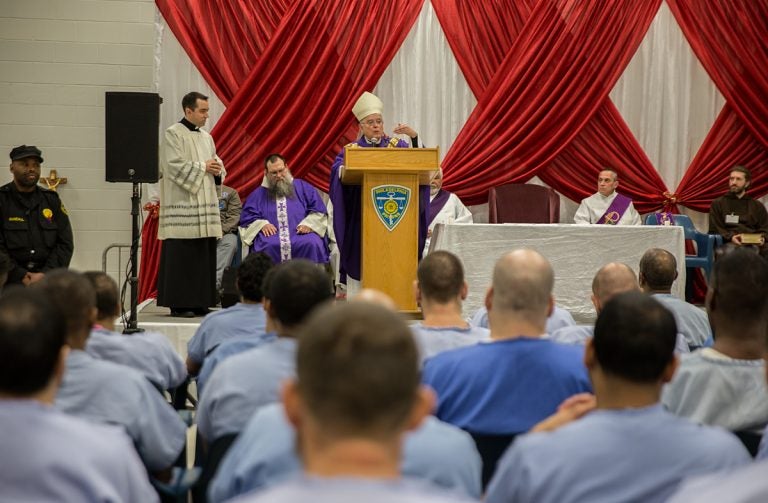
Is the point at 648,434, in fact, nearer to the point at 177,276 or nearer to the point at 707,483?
the point at 707,483

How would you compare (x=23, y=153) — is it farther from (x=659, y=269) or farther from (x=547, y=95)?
(x=659, y=269)

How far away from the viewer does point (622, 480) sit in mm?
1732

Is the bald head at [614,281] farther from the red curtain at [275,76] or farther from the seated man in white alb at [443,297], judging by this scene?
the red curtain at [275,76]

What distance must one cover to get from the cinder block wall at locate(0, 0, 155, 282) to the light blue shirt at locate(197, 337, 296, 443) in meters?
6.90

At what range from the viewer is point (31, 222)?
718 cm

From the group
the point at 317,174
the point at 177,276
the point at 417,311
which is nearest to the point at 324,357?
the point at 417,311

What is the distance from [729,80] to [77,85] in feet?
20.1

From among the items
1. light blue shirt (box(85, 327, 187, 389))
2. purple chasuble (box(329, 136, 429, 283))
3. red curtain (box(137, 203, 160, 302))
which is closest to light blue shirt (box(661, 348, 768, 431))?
light blue shirt (box(85, 327, 187, 389))

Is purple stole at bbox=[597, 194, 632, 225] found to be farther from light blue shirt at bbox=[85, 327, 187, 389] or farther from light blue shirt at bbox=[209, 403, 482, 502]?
Answer: light blue shirt at bbox=[209, 403, 482, 502]

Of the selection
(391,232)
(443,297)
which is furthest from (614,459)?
(391,232)

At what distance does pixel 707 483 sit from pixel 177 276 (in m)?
6.09

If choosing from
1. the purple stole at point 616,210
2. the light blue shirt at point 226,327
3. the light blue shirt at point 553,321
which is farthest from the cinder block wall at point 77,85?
the light blue shirt at point 553,321

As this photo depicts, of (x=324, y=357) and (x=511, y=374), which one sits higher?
(x=324, y=357)

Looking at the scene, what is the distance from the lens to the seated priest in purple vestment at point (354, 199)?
7.15 metres
